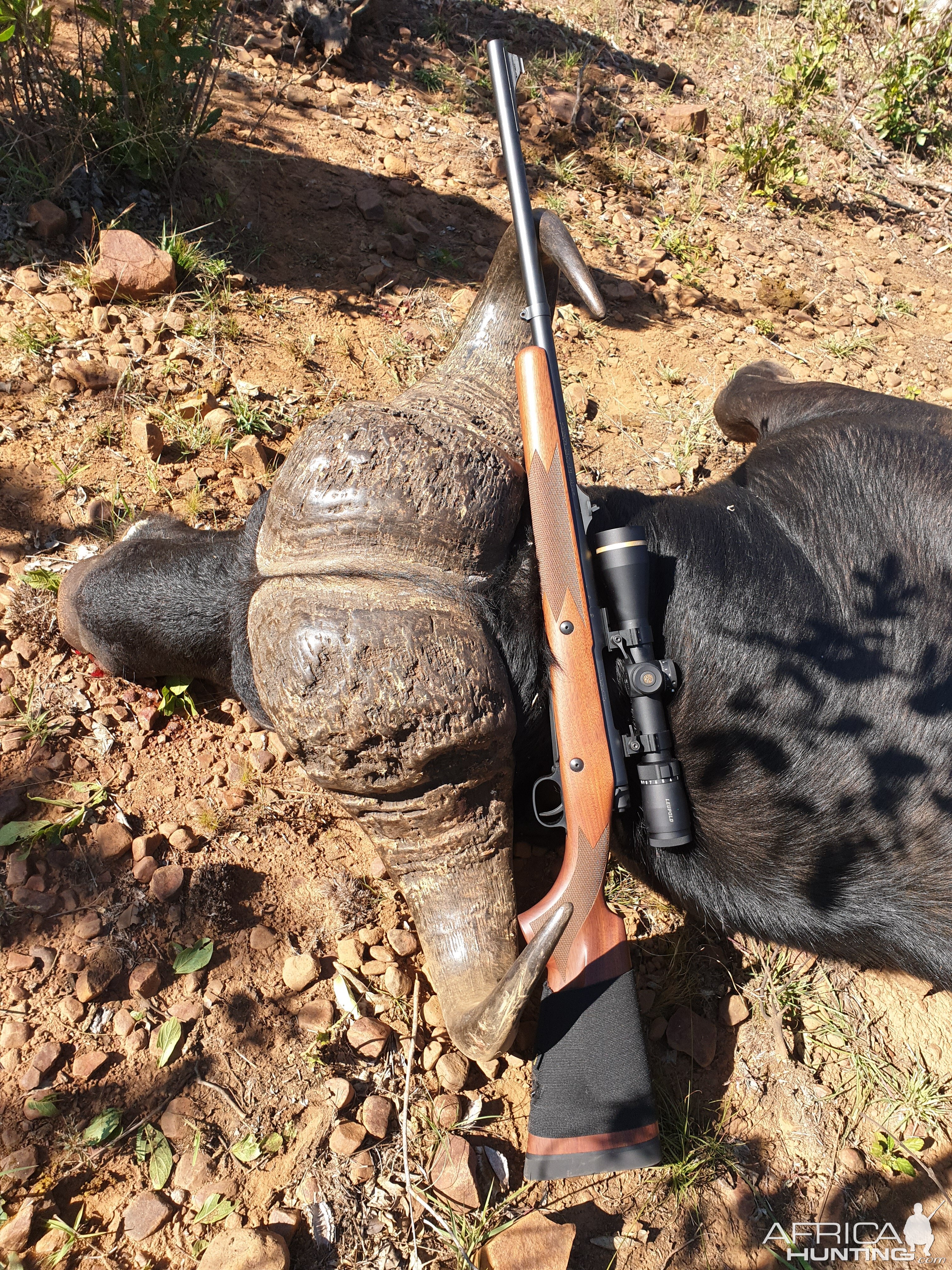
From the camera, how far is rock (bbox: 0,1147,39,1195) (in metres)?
2.16

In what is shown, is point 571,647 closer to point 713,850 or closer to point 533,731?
point 533,731

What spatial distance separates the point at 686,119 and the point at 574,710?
620 cm

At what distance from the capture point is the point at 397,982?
2.70m

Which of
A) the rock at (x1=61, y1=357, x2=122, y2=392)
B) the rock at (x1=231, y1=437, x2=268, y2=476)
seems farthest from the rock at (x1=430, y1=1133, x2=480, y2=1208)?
the rock at (x1=61, y1=357, x2=122, y2=392)

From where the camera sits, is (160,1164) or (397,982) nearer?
(160,1164)

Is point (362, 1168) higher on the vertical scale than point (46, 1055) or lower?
lower

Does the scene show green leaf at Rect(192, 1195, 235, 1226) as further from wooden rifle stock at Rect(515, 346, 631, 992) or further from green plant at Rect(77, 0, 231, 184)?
green plant at Rect(77, 0, 231, 184)

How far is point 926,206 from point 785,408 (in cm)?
450

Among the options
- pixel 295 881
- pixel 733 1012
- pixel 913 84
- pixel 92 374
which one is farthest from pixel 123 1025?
pixel 913 84

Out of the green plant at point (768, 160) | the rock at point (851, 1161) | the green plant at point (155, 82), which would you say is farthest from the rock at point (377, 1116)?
the green plant at point (768, 160)

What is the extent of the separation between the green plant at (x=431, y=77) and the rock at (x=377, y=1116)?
22.3 feet

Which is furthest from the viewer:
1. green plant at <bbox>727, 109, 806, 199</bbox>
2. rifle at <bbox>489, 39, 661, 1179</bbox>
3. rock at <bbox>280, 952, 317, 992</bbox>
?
green plant at <bbox>727, 109, 806, 199</bbox>

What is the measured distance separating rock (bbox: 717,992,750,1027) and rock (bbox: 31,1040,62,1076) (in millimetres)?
2247

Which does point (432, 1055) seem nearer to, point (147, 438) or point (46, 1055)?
point (46, 1055)
